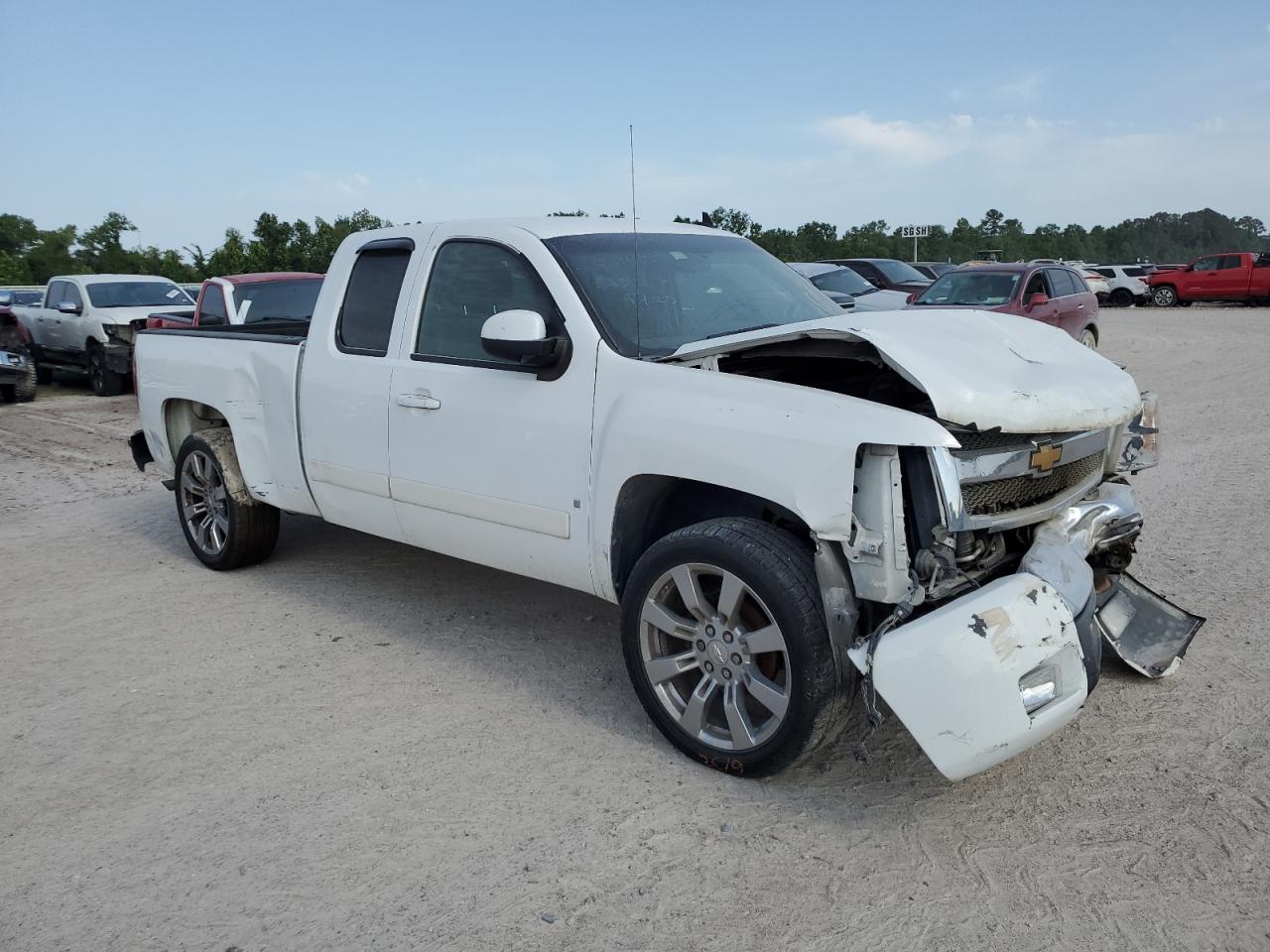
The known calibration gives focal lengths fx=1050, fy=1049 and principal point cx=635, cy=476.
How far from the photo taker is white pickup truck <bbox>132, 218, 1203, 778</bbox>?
3248 millimetres

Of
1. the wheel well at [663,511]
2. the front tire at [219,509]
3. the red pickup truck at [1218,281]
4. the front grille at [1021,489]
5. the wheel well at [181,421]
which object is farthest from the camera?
the red pickup truck at [1218,281]

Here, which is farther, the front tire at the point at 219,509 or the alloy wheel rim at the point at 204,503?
the alloy wheel rim at the point at 204,503

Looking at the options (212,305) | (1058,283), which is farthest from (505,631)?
(1058,283)

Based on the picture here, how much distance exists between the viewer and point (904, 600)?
327cm

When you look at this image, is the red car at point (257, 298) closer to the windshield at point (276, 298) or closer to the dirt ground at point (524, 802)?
the windshield at point (276, 298)

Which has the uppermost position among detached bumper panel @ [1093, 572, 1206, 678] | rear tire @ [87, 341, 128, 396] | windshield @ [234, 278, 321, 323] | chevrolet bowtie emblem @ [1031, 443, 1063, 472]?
windshield @ [234, 278, 321, 323]

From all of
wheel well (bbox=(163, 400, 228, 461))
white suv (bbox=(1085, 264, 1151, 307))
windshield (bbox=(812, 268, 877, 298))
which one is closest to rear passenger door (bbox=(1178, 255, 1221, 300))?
white suv (bbox=(1085, 264, 1151, 307))

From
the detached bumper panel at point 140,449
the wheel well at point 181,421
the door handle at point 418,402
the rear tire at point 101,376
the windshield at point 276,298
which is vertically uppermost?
the windshield at point 276,298

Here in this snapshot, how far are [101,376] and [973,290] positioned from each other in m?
12.9

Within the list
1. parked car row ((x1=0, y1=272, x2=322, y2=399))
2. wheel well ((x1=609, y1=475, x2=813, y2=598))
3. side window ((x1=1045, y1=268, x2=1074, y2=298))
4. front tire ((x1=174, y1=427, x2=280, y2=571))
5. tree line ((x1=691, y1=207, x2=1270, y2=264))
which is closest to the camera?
wheel well ((x1=609, y1=475, x2=813, y2=598))

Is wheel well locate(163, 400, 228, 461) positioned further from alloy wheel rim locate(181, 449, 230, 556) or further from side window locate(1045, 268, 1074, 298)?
side window locate(1045, 268, 1074, 298)

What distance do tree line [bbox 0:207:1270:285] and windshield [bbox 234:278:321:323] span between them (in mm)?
2183

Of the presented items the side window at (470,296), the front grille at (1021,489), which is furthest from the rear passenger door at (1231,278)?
the side window at (470,296)

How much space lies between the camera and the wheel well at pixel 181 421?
6.62 metres
